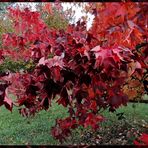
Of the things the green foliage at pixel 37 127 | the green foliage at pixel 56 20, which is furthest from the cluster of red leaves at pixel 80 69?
the green foliage at pixel 56 20

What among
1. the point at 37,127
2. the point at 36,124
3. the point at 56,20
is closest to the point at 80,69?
the point at 37,127

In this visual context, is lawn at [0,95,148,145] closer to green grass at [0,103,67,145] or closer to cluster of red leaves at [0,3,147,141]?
green grass at [0,103,67,145]

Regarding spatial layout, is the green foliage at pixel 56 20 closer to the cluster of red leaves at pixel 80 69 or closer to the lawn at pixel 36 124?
the lawn at pixel 36 124

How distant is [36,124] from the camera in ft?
21.0

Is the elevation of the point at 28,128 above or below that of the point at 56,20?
below

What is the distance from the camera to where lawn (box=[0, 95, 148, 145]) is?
539cm

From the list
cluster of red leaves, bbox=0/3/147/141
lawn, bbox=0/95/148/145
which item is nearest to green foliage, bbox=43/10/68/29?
lawn, bbox=0/95/148/145

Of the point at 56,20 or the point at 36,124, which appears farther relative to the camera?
the point at 56,20

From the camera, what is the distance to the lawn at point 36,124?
5.39 m

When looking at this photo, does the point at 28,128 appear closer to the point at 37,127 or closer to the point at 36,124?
the point at 37,127

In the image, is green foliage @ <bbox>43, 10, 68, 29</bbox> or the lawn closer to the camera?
the lawn

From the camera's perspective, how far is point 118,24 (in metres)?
1.48

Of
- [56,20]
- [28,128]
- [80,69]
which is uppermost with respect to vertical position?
[56,20]

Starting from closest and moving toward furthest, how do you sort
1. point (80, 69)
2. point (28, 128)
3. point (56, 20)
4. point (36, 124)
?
point (80, 69) → point (28, 128) → point (36, 124) → point (56, 20)
